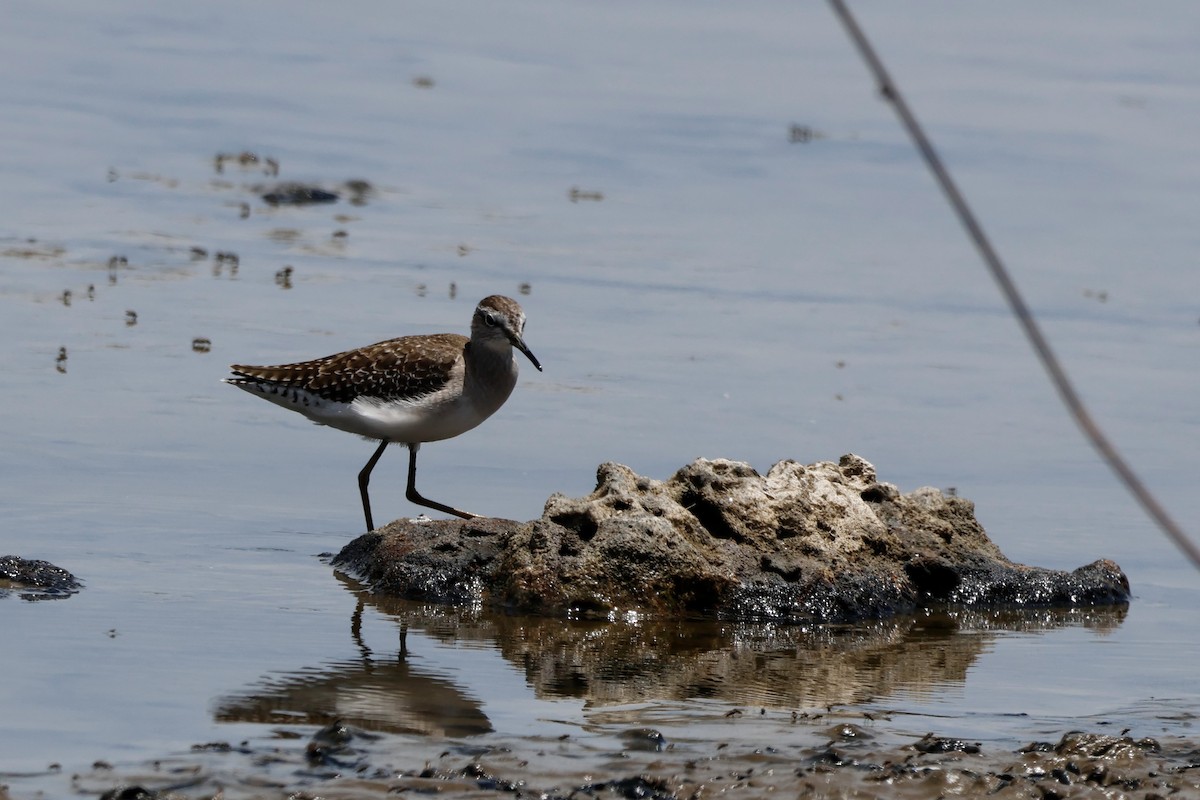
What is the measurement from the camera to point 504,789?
17.1ft

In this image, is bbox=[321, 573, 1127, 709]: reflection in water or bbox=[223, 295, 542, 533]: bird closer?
bbox=[321, 573, 1127, 709]: reflection in water

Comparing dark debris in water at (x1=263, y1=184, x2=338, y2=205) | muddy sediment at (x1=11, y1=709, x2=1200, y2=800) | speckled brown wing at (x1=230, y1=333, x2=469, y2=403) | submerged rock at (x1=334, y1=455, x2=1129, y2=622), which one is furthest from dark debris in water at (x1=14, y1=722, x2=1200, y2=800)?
dark debris in water at (x1=263, y1=184, x2=338, y2=205)

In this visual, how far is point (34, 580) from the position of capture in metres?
7.54

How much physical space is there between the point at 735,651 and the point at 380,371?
108 inches

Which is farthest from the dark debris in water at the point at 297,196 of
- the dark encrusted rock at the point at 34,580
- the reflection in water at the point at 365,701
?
the reflection in water at the point at 365,701

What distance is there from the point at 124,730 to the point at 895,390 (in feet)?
23.7

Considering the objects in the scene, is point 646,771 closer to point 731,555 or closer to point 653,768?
point 653,768

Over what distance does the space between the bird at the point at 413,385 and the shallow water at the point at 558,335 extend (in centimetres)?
49

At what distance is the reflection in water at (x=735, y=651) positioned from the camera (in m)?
6.80

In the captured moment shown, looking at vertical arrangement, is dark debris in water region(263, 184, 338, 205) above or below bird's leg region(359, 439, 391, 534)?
above

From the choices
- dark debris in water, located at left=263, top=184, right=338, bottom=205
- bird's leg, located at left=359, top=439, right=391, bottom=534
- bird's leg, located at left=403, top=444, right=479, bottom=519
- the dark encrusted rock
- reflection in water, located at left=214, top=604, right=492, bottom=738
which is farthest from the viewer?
dark debris in water, located at left=263, top=184, right=338, bottom=205

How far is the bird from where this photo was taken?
30.5ft

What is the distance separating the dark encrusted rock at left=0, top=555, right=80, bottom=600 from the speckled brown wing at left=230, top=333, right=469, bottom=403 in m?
2.11

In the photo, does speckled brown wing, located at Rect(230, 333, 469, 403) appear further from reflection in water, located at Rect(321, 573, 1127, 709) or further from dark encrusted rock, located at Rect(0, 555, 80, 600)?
dark encrusted rock, located at Rect(0, 555, 80, 600)
